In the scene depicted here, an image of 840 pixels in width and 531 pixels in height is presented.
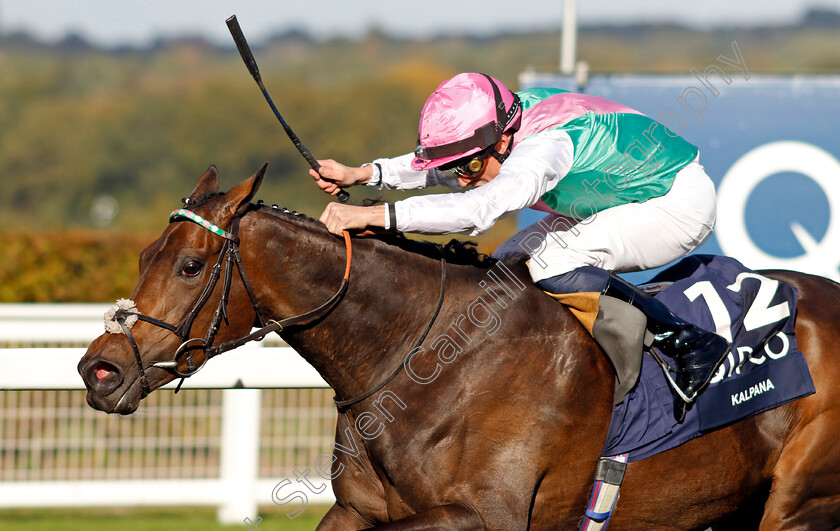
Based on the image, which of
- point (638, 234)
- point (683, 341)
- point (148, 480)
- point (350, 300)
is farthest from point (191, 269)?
point (148, 480)

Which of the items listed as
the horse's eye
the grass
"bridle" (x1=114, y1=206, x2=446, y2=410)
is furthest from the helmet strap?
the grass

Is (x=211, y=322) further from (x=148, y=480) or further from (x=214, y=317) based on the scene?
(x=148, y=480)

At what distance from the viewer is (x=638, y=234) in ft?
10.0

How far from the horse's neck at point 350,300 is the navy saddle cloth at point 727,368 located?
719 mm

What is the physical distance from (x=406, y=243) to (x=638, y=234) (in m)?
0.75

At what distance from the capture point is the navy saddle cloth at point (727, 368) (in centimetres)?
297

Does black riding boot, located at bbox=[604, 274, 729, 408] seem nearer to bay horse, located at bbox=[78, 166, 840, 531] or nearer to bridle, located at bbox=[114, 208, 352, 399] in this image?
bay horse, located at bbox=[78, 166, 840, 531]

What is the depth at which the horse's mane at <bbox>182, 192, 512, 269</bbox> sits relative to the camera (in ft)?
9.27

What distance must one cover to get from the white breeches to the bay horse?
0.15 metres

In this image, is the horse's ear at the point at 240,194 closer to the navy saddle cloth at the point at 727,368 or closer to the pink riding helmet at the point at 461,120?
the pink riding helmet at the point at 461,120

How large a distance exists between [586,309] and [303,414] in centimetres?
269

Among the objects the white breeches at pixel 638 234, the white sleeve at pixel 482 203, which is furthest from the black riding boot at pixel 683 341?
the white sleeve at pixel 482 203

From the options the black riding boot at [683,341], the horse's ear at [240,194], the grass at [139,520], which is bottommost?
the grass at [139,520]

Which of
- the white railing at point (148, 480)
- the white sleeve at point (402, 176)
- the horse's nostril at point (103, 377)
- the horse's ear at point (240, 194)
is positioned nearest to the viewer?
the horse's nostril at point (103, 377)
